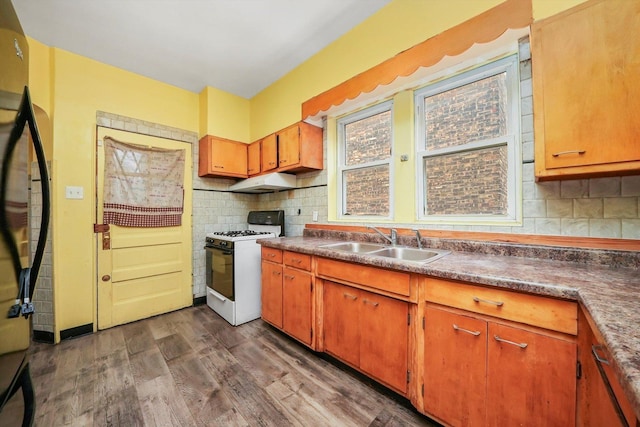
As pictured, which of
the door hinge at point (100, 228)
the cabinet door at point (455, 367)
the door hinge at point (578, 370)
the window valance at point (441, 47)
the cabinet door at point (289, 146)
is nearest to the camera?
the door hinge at point (578, 370)

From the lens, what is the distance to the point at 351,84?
221cm

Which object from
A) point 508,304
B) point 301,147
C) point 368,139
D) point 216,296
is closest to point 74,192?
point 216,296

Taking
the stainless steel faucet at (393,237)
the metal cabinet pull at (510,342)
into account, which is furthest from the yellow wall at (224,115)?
the metal cabinet pull at (510,342)

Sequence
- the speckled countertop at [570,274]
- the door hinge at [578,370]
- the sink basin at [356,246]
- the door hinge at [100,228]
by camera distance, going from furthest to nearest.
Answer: the door hinge at [100,228] < the sink basin at [356,246] < the door hinge at [578,370] < the speckled countertop at [570,274]

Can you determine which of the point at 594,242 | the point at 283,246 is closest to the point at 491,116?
the point at 594,242

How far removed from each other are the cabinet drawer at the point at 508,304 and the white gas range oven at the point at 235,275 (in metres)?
1.99

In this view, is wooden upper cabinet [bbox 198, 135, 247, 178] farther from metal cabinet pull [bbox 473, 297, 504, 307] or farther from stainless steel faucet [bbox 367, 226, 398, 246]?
metal cabinet pull [bbox 473, 297, 504, 307]

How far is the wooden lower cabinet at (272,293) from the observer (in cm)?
233

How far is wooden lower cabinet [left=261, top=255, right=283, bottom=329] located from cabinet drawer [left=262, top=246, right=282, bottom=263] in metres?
0.04

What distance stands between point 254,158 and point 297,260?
1813mm

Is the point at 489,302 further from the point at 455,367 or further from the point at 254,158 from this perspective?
the point at 254,158

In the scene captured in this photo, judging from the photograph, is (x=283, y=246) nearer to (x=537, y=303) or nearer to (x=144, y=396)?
(x=144, y=396)

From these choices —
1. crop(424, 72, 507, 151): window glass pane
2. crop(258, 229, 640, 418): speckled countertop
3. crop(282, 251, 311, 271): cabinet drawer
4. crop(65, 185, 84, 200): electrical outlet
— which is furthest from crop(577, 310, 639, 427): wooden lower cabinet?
crop(65, 185, 84, 200): electrical outlet

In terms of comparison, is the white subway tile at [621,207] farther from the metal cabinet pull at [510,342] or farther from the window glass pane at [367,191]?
the window glass pane at [367,191]
